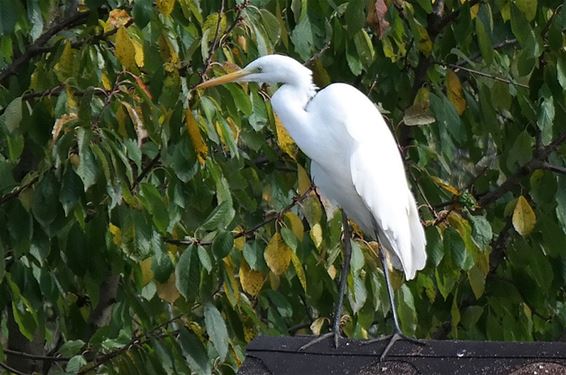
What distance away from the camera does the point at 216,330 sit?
11.0 ft

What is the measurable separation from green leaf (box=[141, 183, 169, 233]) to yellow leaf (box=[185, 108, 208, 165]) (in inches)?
6.9

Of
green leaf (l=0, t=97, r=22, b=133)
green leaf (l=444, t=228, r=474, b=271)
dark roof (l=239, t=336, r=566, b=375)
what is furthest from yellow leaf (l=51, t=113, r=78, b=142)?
green leaf (l=444, t=228, r=474, b=271)

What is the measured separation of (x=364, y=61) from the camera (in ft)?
13.6

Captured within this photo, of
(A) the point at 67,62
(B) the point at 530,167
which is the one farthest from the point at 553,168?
(A) the point at 67,62

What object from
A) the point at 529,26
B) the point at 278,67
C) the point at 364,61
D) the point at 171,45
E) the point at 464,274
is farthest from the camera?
the point at 464,274

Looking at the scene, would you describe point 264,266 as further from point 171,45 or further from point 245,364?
point 245,364

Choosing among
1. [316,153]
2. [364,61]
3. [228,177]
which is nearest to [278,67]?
[316,153]

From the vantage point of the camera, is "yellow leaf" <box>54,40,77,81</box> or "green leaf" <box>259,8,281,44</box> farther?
"yellow leaf" <box>54,40,77,81</box>

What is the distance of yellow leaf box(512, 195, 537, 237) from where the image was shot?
379cm

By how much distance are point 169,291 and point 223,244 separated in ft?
1.12

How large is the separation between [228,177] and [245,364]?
1.13m

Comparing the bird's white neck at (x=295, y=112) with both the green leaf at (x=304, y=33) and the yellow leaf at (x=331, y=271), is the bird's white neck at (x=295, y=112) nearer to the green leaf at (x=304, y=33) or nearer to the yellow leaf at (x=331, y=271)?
the green leaf at (x=304, y=33)

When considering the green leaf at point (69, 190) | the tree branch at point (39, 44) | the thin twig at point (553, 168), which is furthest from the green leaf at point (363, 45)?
the green leaf at point (69, 190)

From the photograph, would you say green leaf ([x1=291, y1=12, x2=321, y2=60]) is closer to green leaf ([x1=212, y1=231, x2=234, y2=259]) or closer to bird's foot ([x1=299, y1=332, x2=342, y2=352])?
green leaf ([x1=212, y1=231, x2=234, y2=259])
